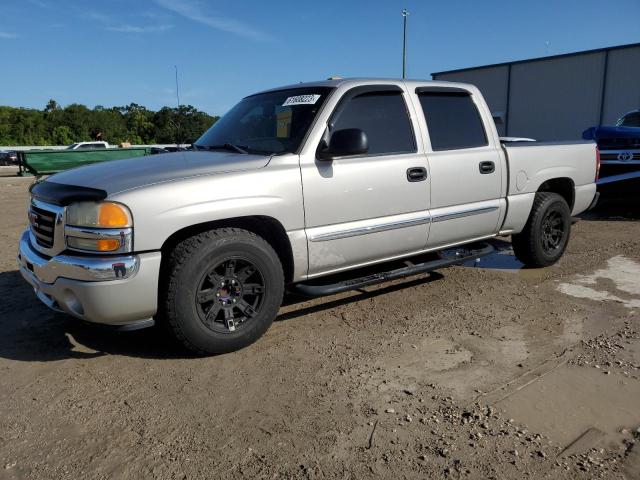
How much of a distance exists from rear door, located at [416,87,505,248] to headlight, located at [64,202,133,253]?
96.5 inches

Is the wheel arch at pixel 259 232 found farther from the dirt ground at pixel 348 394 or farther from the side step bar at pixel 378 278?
the dirt ground at pixel 348 394

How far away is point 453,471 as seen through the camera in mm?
2201

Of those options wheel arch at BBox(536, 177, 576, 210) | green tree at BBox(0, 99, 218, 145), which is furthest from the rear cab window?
green tree at BBox(0, 99, 218, 145)

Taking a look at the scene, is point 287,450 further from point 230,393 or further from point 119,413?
point 119,413

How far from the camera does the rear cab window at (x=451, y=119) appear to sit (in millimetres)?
4367

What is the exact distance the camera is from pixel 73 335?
12.4 ft

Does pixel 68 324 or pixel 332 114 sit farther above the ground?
pixel 332 114

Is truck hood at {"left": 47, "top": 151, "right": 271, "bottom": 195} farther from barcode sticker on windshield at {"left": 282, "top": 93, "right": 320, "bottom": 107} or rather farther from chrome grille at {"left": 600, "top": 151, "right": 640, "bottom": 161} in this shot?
chrome grille at {"left": 600, "top": 151, "right": 640, "bottom": 161}

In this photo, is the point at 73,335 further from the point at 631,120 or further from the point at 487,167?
the point at 631,120

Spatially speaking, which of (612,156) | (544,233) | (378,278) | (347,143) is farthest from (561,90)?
(347,143)

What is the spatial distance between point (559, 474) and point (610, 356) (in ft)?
4.81

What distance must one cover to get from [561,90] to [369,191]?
22.7 metres

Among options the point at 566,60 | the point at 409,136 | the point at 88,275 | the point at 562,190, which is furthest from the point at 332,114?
the point at 566,60

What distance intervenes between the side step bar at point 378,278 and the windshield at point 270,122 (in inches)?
39.5
